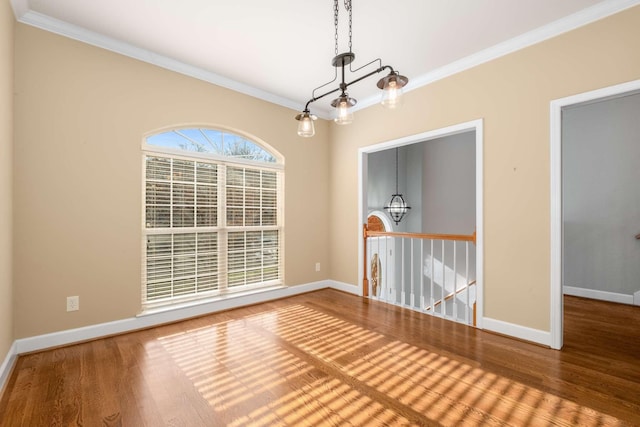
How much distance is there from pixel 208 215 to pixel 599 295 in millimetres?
5109

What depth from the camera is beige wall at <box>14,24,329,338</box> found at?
2312 millimetres

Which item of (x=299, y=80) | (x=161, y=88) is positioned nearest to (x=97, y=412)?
(x=161, y=88)

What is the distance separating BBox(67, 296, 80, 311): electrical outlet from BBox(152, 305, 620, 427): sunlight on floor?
0.77 metres

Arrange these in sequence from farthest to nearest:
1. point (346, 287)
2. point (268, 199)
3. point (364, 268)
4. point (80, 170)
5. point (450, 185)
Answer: point (450, 185), point (346, 287), point (364, 268), point (268, 199), point (80, 170)

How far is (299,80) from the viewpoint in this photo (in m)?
3.44

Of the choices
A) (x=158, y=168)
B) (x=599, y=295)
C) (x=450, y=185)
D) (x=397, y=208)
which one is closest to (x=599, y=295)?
(x=599, y=295)

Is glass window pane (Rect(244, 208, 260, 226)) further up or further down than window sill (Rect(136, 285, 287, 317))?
further up

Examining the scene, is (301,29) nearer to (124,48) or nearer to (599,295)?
(124,48)

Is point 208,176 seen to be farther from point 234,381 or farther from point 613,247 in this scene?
point 613,247

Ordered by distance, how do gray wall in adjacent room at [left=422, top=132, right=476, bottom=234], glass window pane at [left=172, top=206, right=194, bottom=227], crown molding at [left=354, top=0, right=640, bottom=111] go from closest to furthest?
crown molding at [left=354, top=0, right=640, bottom=111] < glass window pane at [left=172, top=206, right=194, bottom=227] < gray wall in adjacent room at [left=422, top=132, right=476, bottom=234]

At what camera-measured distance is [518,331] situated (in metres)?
2.61

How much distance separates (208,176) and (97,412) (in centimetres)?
229

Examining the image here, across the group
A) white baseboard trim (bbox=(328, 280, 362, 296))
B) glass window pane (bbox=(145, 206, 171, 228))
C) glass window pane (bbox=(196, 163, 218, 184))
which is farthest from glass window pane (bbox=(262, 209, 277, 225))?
white baseboard trim (bbox=(328, 280, 362, 296))

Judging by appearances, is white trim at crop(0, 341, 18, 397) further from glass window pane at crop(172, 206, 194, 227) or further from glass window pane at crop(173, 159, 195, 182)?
glass window pane at crop(173, 159, 195, 182)
